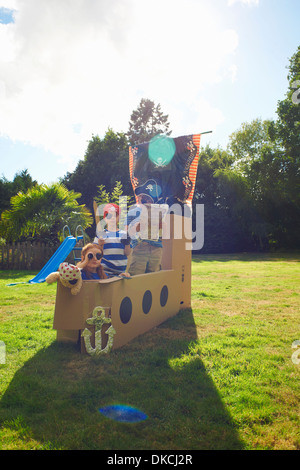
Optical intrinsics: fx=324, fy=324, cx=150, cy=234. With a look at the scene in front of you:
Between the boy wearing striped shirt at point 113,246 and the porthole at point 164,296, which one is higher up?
the boy wearing striped shirt at point 113,246

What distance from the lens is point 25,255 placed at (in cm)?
1087

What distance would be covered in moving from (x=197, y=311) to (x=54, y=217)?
6846mm

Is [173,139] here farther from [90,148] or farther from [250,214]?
[90,148]

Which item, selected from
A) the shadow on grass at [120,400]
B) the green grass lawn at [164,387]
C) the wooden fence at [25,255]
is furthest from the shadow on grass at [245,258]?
the shadow on grass at [120,400]

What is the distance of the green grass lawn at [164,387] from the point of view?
1.76m

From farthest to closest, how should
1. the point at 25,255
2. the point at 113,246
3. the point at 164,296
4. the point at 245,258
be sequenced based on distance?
the point at 245,258
the point at 25,255
the point at 164,296
the point at 113,246

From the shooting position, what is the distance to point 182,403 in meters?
2.10

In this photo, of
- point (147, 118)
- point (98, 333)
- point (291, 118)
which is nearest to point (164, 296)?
point (98, 333)

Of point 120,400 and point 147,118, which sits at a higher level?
point 147,118

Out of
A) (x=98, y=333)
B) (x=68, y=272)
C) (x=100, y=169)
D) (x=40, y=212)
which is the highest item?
(x=100, y=169)

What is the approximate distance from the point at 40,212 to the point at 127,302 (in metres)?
7.68

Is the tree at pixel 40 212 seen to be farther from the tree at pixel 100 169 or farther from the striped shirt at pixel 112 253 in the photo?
the tree at pixel 100 169

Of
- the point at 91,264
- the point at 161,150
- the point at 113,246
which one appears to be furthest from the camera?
the point at 161,150

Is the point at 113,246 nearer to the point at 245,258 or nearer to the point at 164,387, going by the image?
the point at 164,387
